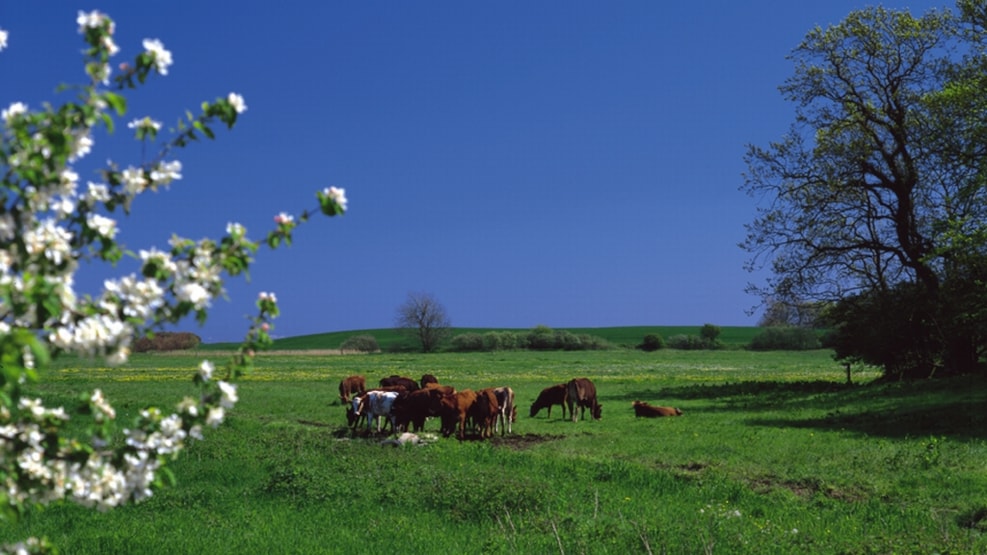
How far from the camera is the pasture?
1233 cm

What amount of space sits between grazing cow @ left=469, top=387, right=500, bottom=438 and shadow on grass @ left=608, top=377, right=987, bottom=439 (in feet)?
26.6

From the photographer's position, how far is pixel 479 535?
42.5 feet

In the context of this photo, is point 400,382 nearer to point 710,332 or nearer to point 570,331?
point 710,332

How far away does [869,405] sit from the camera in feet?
99.3

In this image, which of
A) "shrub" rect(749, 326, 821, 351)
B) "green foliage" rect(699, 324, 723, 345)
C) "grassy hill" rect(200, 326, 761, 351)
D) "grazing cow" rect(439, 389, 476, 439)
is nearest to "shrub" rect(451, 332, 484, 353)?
"grassy hill" rect(200, 326, 761, 351)

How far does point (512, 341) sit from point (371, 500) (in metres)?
105

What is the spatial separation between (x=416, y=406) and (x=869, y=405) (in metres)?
15.7

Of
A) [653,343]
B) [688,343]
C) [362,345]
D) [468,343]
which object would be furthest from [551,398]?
[362,345]

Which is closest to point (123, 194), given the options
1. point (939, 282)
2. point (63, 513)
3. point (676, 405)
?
Result: point (63, 513)

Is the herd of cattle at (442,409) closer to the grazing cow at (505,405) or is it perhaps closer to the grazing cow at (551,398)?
the grazing cow at (505,405)

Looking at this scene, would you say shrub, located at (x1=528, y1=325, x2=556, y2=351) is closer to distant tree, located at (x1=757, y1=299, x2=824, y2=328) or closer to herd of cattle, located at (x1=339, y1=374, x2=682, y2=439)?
distant tree, located at (x1=757, y1=299, x2=824, y2=328)

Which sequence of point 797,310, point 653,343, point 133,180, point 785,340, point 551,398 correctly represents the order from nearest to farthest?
point 133,180 → point 551,398 → point 797,310 → point 785,340 → point 653,343

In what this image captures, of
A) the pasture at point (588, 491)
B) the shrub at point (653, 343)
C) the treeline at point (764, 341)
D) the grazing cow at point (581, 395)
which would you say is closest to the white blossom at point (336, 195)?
the pasture at point (588, 491)

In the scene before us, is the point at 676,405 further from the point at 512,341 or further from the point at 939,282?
the point at 512,341
